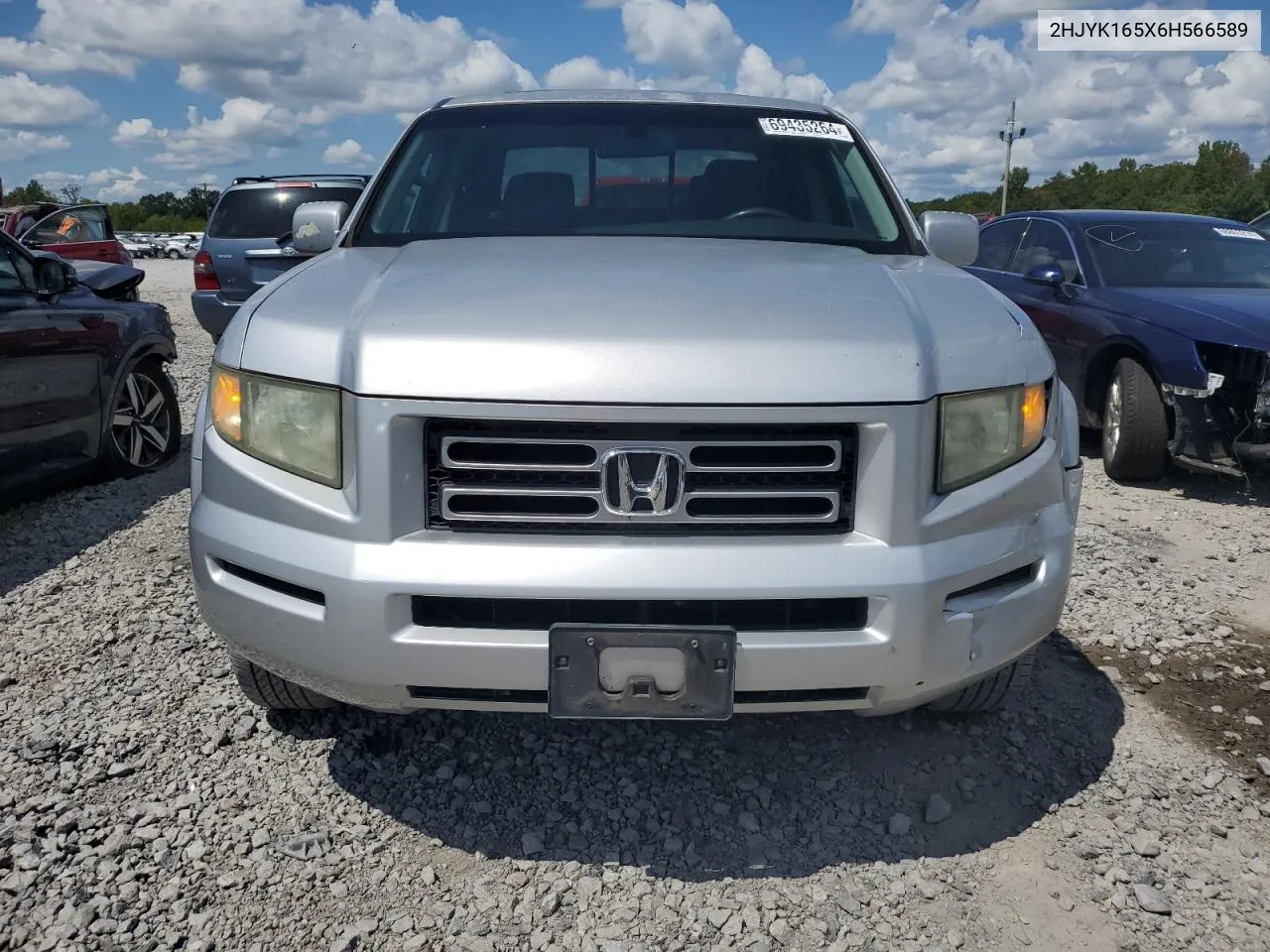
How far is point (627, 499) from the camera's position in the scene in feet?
6.71

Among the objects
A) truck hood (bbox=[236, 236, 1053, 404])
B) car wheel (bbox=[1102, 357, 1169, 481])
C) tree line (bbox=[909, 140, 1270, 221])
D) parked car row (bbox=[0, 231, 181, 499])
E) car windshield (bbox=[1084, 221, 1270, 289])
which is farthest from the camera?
tree line (bbox=[909, 140, 1270, 221])

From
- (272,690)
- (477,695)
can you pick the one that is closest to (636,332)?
(477,695)

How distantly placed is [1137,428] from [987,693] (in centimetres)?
359

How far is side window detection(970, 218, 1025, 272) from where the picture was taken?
7730 mm

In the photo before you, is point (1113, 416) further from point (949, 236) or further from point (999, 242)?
point (949, 236)

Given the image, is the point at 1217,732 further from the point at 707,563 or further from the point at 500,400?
the point at 500,400

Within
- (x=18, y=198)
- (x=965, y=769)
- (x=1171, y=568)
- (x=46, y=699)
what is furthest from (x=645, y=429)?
(x=18, y=198)

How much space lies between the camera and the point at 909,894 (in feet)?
7.39

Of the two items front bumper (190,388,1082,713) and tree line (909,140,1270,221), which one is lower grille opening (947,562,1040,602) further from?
tree line (909,140,1270,221)

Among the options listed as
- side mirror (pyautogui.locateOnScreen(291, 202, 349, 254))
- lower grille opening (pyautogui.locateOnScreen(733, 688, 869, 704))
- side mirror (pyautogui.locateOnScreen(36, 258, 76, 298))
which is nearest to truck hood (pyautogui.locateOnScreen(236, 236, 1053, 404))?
lower grille opening (pyautogui.locateOnScreen(733, 688, 869, 704))

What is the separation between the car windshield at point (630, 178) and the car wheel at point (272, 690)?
133 centimetres

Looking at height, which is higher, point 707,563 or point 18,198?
point 18,198

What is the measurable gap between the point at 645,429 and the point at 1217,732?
2139 millimetres

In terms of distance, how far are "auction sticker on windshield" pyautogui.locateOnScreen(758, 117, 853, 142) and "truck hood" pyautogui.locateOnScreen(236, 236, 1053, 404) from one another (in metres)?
1.06
